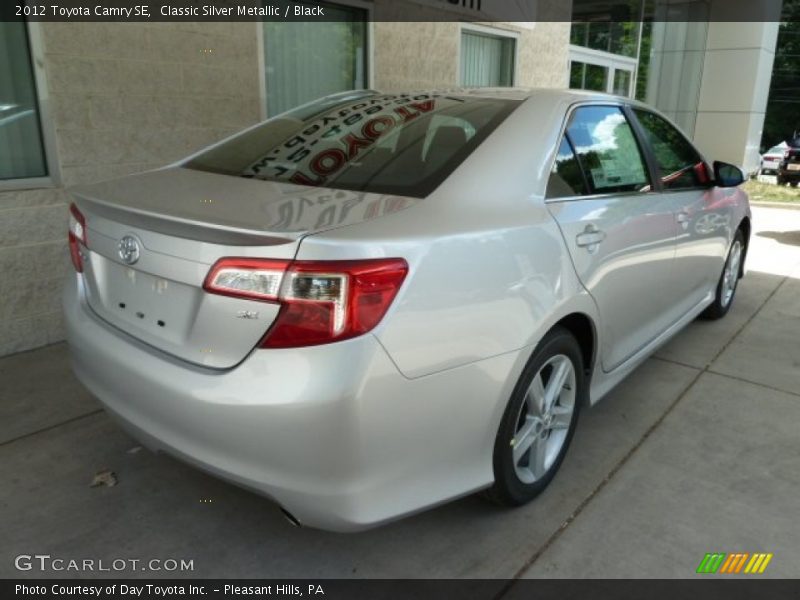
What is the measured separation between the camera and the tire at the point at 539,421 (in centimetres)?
236

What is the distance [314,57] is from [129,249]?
13.7ft

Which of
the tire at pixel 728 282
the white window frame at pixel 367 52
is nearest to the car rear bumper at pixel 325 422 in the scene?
the tire at pixel 728 282

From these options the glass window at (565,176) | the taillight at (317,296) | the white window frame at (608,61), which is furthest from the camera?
the white window frame at (608,61)

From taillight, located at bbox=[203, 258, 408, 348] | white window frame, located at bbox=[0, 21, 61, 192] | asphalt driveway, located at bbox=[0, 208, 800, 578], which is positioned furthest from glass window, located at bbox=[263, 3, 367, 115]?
taillight, located at bbox=[203, 258, 408, 348]

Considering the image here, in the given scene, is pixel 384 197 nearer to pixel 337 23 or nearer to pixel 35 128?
pixel 35 128

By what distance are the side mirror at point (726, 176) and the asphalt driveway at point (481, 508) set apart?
1.29 m

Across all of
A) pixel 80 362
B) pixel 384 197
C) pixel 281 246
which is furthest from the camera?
pixel 80 362

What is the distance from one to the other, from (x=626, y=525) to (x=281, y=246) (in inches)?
68.0

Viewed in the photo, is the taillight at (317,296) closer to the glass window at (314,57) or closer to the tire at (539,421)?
the tire at (539,421)

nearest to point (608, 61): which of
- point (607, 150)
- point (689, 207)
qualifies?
point (689, 207)

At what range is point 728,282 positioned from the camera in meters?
5.03

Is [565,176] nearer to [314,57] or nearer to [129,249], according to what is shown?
[129,249]

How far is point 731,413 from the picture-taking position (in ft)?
11.5

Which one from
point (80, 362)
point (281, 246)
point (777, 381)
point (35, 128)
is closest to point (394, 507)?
point (281, 246)
